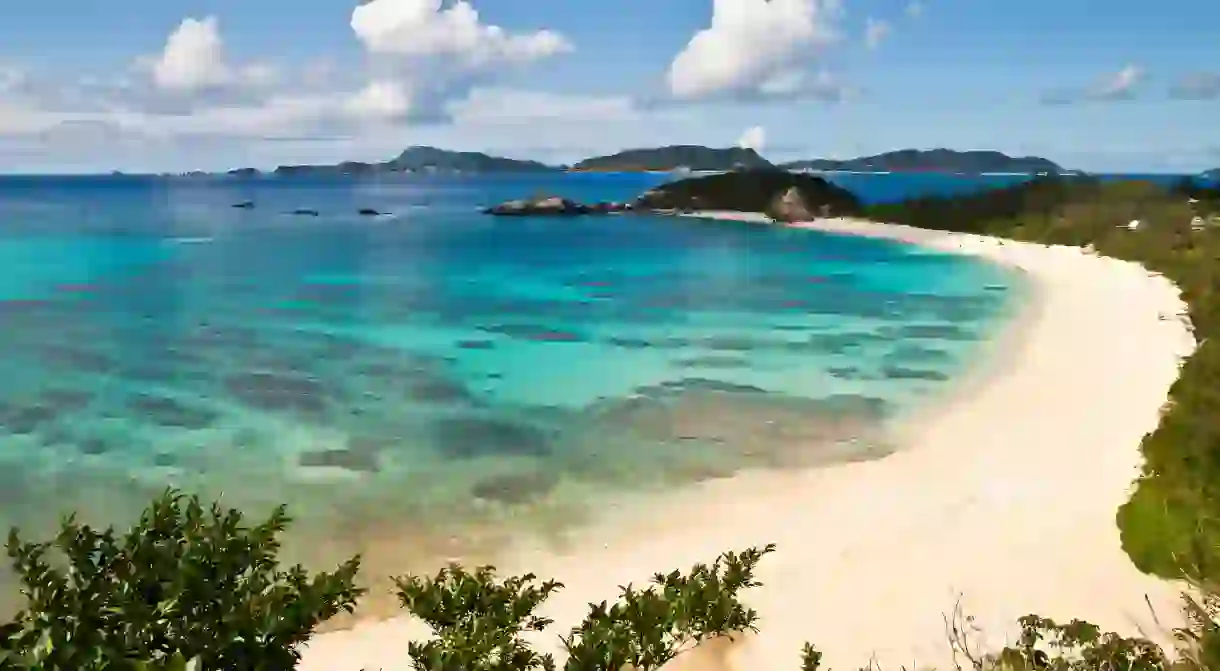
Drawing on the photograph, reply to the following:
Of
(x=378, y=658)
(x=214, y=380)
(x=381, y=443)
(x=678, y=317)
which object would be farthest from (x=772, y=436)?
(x=678, y=317)

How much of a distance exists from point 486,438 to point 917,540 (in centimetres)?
752

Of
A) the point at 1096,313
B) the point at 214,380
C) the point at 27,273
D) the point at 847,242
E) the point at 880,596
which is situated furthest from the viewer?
the point at 847,242

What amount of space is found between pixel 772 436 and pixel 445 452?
525 centimetres

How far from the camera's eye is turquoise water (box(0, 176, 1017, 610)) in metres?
13.4

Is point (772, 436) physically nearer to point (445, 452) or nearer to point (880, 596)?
point (445, 452)

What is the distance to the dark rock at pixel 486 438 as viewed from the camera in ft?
49.7

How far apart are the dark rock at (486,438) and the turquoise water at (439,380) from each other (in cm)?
7

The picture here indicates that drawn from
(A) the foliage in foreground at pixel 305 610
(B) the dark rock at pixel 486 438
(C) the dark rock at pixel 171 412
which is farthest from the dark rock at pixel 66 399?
(A) the foliage in foreground at pixel 305 610

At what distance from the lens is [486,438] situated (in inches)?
631

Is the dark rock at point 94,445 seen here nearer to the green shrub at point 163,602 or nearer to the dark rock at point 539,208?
the green shrub at point 163,602

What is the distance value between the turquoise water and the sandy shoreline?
1160 millimetres

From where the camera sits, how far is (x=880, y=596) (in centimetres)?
935

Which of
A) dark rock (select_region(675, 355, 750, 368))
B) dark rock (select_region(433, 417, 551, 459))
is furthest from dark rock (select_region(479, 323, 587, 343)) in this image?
dark rock (select_region(433, 417, 551, 459))

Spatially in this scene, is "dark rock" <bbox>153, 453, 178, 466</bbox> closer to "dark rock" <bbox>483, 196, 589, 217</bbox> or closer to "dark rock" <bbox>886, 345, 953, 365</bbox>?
"dark rock" <bbox>886, 345, 953, 365</bbox>
